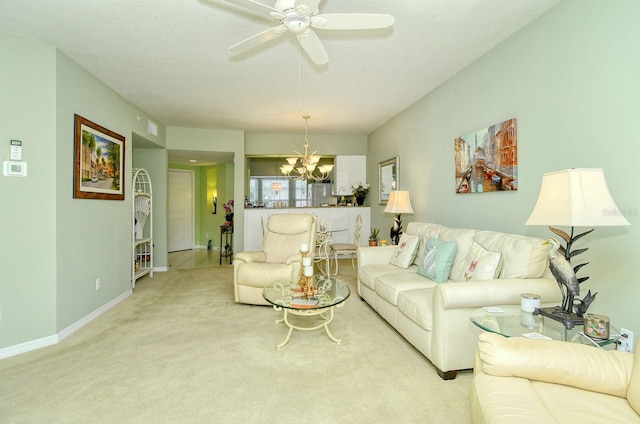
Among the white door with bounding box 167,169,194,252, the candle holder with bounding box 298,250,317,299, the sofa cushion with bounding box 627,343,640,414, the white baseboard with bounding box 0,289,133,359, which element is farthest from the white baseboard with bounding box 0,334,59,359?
the white door with bounding box 167,169,194,252

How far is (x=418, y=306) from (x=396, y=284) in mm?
505

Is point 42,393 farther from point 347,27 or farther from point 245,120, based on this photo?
point 245,120

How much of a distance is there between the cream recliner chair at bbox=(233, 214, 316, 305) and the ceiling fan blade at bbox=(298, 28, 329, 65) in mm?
2126

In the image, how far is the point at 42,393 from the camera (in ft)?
6.62

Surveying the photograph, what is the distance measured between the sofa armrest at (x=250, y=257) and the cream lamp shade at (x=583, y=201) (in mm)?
3057

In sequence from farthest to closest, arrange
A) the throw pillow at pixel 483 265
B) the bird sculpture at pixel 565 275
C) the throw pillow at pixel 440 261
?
1. the throw pillow at pixel 440 261
2. the throw pillow at pixel 483 265
3. the bird sculpture at pixel 565 275

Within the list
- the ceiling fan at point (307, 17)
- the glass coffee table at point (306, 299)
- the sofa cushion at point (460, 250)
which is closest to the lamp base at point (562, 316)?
the sofa cushion at point (460, 250)

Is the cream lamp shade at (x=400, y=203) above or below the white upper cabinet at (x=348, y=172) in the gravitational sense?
below

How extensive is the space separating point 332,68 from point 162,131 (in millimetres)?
3689

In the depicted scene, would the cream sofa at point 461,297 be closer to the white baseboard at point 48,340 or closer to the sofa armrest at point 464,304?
the sofa armrest at point 464,304

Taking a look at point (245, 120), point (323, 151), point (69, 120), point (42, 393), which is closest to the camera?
point (42, 393)

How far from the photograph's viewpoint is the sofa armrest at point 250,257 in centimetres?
383

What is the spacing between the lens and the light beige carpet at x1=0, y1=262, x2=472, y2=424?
182 cm

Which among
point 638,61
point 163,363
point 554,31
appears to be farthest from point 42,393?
point 554,31
